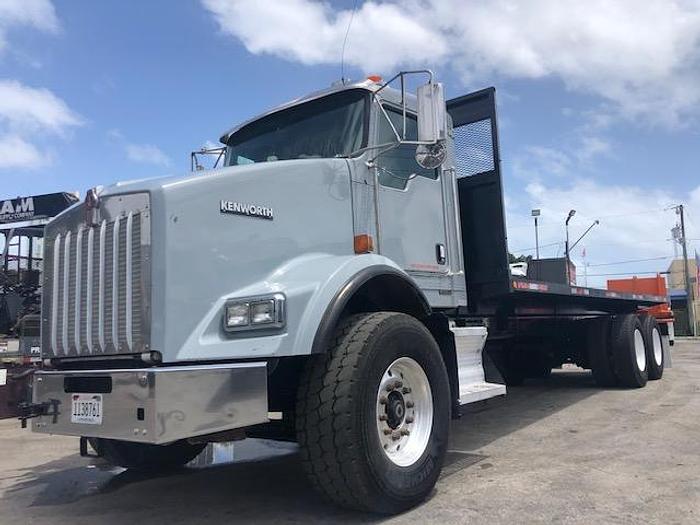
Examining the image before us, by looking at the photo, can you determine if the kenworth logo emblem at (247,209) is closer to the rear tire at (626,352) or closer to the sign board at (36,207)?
the rear tire at (626,352)

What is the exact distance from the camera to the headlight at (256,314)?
152 inches

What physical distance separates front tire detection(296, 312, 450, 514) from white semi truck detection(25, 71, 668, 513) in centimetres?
1

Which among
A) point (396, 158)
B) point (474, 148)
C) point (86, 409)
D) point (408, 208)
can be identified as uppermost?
point (474, 148)

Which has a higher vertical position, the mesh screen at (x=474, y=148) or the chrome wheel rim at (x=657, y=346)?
the mesh screen at (x=474, y=148)

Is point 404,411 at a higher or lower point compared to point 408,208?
lower

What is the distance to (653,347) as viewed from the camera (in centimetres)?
1119

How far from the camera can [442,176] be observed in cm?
614

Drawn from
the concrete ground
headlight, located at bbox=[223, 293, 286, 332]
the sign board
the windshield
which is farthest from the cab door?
the sign board

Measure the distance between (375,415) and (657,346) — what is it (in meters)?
9.10

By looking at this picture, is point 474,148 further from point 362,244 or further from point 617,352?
point 617,352

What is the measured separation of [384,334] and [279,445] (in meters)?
3.41

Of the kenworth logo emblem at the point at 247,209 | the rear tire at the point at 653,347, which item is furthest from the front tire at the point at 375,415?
the rear tire at the point at 653,347

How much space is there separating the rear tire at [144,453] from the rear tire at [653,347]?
7980mm

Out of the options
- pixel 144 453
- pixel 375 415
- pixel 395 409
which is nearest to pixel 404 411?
pixel 395 409
